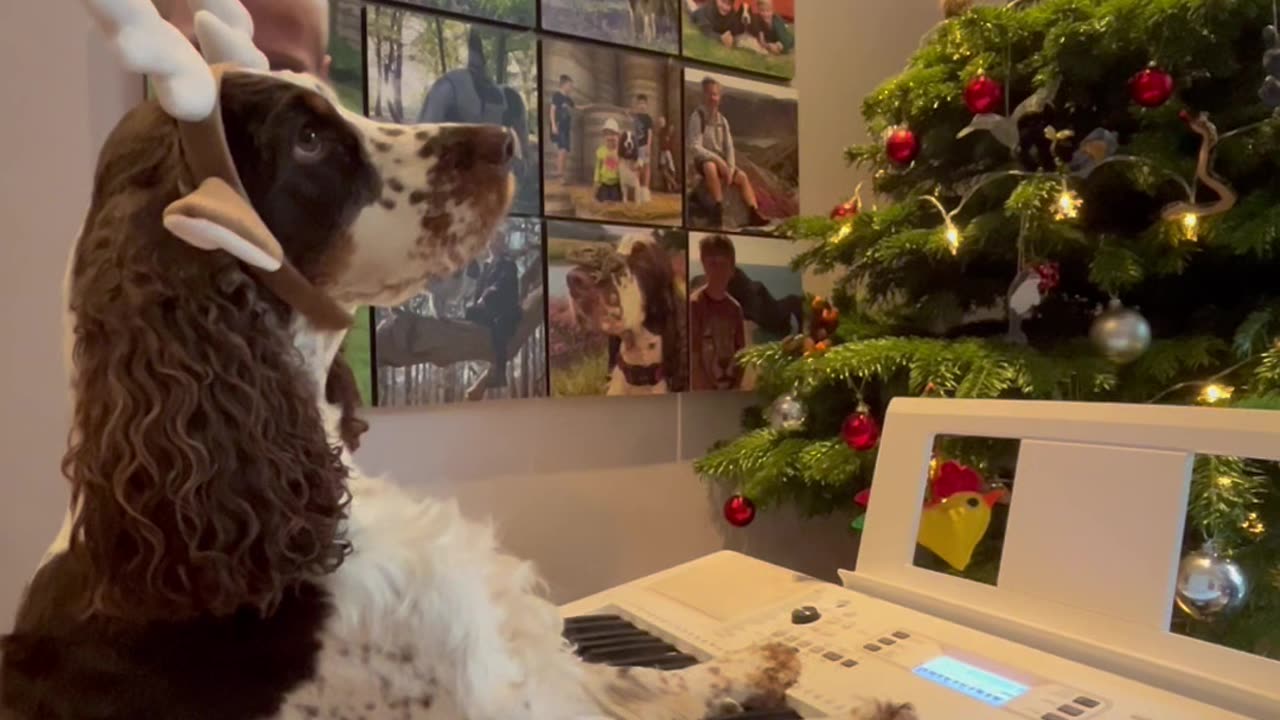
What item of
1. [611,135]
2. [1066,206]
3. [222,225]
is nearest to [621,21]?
[611,135]

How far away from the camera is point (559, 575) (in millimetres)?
1795

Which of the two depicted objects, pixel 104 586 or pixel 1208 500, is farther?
pixel 1208 500

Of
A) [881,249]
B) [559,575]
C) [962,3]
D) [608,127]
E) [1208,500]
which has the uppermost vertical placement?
[962,3]

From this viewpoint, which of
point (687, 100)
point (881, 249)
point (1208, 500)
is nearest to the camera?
point (1208, 500)

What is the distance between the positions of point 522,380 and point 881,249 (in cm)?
67

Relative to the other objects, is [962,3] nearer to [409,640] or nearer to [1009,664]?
[1009,664]

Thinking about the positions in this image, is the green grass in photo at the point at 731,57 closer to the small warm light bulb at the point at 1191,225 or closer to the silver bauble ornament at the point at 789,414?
the silver bauble ornament at the point at 789,414

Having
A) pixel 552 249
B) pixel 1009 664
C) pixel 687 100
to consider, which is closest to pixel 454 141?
pixel 1009 664

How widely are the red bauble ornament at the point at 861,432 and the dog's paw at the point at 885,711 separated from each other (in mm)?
651

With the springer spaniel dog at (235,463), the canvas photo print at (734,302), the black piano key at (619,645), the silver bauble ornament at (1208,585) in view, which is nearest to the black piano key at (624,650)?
the black piano key at (619,645)

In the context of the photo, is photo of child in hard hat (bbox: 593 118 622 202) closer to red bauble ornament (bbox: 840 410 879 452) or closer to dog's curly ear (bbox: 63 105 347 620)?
red bauble ornament (bbox: 840 410 879 452)

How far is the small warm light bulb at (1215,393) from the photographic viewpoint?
122cm

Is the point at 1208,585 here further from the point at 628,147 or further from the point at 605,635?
the point at 628,147

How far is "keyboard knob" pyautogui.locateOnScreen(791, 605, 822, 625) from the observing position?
43.5 inches
